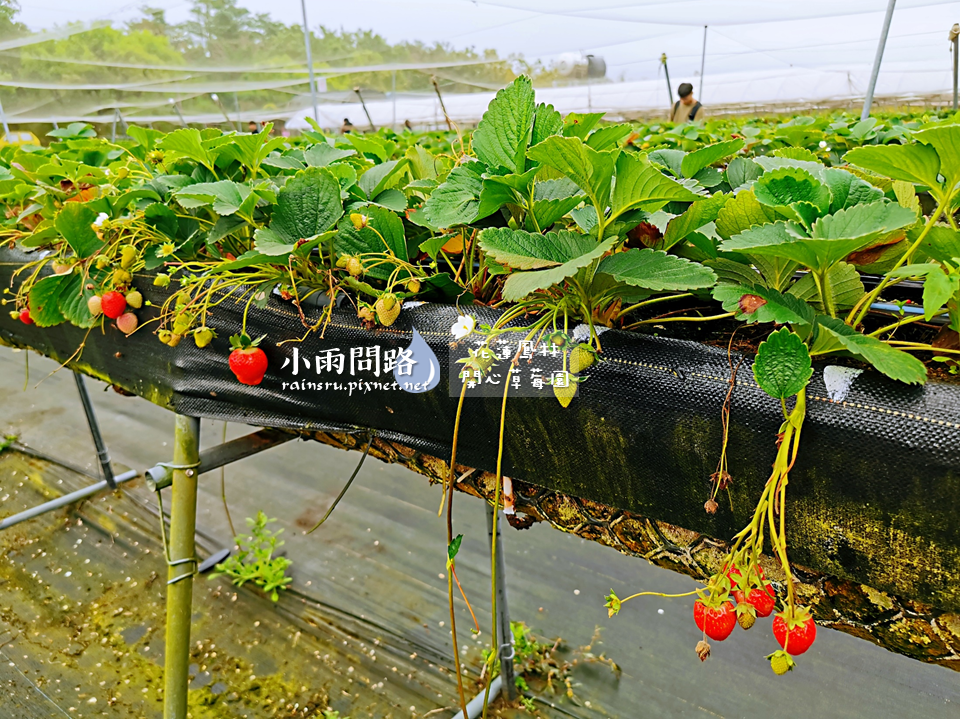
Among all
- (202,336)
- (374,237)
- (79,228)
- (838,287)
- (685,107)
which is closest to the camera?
(838,287)

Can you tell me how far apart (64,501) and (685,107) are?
11.4ft

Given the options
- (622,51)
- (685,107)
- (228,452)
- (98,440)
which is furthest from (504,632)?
(622,51)

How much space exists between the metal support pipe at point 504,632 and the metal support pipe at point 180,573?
0.53m

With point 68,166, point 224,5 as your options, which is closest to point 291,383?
point 68,166

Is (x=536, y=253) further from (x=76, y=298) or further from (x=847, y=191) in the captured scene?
(x=76, y=298)

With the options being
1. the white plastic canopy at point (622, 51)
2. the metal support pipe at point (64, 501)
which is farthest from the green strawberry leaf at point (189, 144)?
the white plastic canopy at point (622, 51)

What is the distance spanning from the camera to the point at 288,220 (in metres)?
0.73

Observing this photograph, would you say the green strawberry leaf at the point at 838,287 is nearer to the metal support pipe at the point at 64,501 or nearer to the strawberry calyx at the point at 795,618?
the strawberry calyx at the point at 795,618

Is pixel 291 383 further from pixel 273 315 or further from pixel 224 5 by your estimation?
pixel 224 5

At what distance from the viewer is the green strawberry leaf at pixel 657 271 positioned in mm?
468

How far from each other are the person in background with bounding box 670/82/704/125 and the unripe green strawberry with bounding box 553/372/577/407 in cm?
308

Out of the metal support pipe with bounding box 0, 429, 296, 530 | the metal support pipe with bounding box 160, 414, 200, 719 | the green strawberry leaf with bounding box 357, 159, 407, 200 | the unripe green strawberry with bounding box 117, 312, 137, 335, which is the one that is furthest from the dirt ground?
the green strawberry leaf with bounding box 357, 159, 407, 200

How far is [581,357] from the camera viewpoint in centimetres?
58

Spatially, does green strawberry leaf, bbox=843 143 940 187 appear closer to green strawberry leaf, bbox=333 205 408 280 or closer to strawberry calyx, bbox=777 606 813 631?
strawberry calyx, bbox=777 606 813 631
